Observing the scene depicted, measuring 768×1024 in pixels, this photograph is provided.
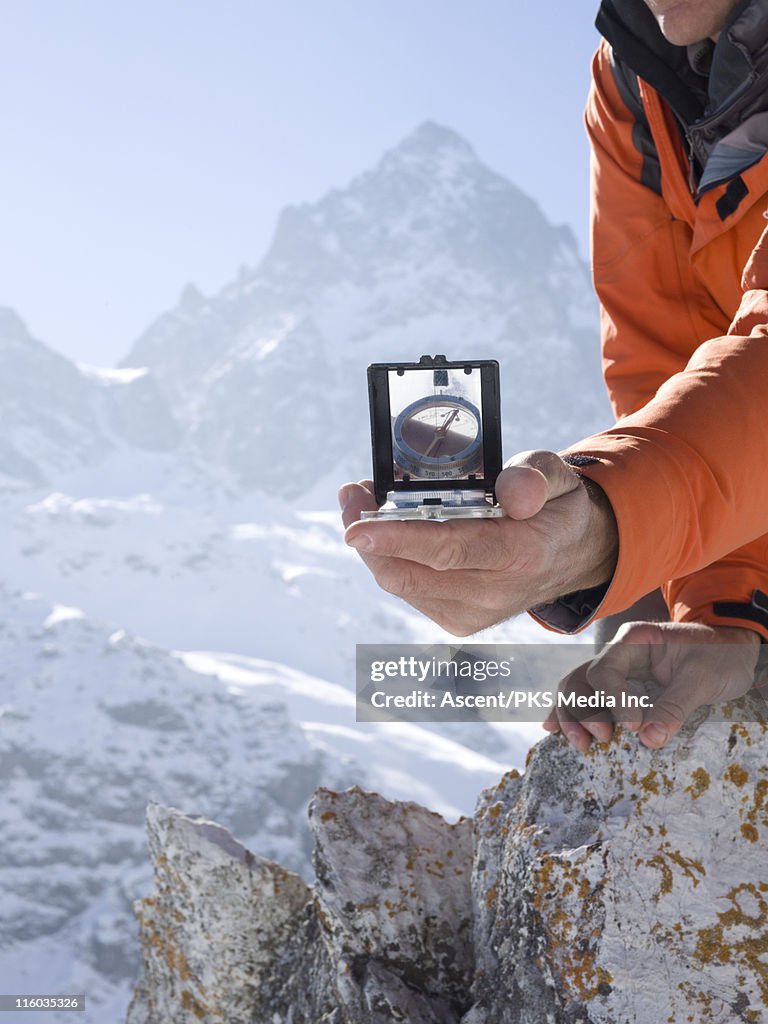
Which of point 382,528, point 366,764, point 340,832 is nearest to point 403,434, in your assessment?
point 382,528

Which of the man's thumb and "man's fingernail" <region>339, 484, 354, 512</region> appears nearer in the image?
the man's thumb

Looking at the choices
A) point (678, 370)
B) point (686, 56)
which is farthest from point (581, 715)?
point (686, 56)

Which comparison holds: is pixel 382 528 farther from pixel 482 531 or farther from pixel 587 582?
pixel 587 582

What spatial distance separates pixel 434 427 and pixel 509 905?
215 cm

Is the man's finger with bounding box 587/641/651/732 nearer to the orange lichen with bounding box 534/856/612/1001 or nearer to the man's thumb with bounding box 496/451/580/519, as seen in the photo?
the orange lichen with bounding box 534/856/612/1001

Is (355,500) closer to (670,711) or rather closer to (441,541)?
(441,541)

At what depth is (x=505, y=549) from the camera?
6.52ft

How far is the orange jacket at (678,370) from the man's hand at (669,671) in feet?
0.31

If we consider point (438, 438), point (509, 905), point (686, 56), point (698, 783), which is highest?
point (686, 56)

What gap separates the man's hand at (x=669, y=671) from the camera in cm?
321

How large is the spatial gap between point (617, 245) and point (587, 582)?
7.25ft

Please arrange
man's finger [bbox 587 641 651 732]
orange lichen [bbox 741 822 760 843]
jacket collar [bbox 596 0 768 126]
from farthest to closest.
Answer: man's finger [bbox 587 641 651 732], orange lichen [bbox 741 822 760 843], jacket collar [bbox 596 0 768 126]

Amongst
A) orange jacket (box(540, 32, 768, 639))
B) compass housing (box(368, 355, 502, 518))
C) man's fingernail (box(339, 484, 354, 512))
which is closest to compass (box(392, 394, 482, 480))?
compass housing (box(368, 355, 502, 518))

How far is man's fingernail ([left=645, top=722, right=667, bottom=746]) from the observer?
3.25 m
